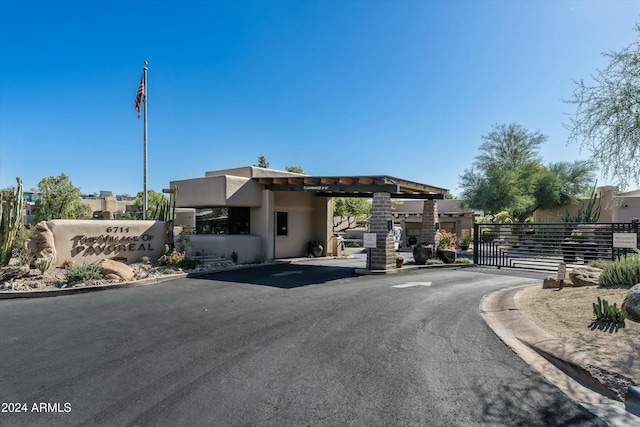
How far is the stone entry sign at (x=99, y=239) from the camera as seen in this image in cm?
1223

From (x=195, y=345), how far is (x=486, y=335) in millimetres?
4728

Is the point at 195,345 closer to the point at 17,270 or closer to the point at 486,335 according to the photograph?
the point at 486,335

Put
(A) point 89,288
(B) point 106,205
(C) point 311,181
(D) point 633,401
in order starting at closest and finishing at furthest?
(D) point 633,401 < (A) point 89,288 < (C) point 311,181 < (B) point 106,205

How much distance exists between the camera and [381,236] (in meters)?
14.1

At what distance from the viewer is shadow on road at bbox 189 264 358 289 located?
451 inches

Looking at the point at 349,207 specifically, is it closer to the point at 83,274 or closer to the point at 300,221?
the point at 300,221

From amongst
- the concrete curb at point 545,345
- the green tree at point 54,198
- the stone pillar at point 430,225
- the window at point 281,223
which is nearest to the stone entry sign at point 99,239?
the window at point 281,223

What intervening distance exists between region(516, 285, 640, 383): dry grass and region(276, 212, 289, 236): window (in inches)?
467

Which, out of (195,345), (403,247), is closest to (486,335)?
(195,345)

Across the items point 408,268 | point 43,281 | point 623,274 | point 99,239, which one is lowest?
point 408,268

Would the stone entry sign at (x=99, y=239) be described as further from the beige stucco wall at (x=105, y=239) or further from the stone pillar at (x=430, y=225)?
the stone pillar at (x=430, y=225)

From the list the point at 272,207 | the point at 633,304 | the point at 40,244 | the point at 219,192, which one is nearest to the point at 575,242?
the point at 633,304

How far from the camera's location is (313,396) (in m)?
3.90

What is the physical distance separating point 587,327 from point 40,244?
14.7m
